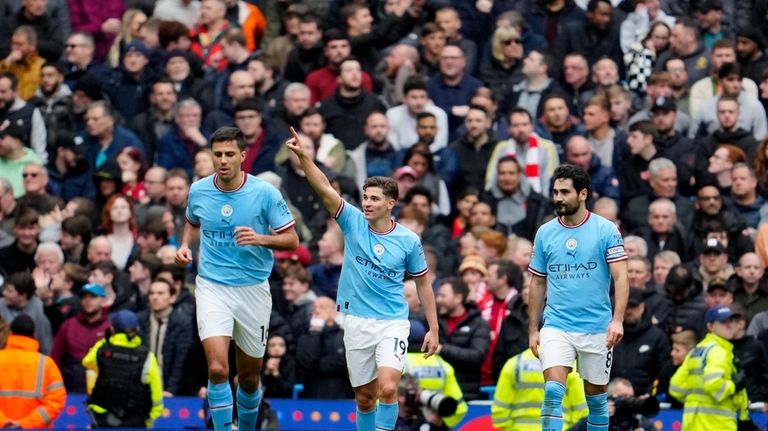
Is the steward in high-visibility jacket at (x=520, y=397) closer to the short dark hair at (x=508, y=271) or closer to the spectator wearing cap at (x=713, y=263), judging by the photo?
the short dark hair at (x=508, y=271)

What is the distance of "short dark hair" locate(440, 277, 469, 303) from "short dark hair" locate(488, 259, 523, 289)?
0.50 metres

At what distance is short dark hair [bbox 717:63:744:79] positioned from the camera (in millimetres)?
24625

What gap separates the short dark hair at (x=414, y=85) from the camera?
2475 cm

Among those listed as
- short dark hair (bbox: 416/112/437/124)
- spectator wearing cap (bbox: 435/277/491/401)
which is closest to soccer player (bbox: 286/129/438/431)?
spectator wearing cap (bbox: 435/277/491/401)

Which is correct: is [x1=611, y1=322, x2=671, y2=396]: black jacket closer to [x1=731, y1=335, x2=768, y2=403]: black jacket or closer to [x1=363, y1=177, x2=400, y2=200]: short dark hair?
[x1=731, y1=335, x2=768, y2=403]: black jacket

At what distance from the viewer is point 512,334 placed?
68.6 feet

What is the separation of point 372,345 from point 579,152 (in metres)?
7.09

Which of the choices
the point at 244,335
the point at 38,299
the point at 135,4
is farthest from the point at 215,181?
the point at 135,4

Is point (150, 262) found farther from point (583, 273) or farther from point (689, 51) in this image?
point (689, 51)

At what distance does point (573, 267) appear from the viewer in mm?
17422

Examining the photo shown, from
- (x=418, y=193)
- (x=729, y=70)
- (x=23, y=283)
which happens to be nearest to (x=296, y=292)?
(x=418, y=193)

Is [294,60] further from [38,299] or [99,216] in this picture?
[38,299]

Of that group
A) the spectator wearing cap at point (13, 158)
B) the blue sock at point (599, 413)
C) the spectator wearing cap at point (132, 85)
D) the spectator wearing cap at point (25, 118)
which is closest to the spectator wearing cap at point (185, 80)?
the spectator wearing cap at point (132, 85)

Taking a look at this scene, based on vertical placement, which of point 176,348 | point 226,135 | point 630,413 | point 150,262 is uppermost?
point 226,135
